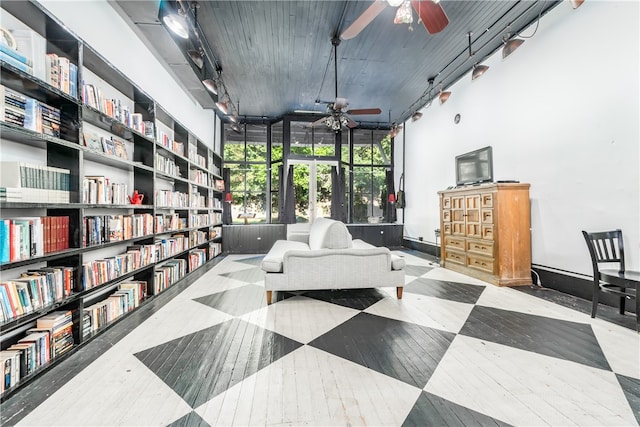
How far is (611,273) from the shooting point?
2172 mm

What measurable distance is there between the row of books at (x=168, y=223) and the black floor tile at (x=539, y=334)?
3412mm

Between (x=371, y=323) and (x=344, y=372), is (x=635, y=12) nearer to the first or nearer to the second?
(x=371, y=323)

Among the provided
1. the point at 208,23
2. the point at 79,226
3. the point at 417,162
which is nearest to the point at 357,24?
the point at 208,23

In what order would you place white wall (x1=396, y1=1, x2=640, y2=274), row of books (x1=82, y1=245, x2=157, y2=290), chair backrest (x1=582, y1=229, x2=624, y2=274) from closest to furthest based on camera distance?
row of books (x1=82, y1=245, x2=157, y2=290) → chair backrest (x1=582, y1=229, x2=624, y2=274) → white wall (x1=396, y1=1, x2=640, y2=274)

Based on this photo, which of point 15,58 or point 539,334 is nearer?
point 15,58

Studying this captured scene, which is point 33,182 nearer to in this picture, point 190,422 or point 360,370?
point 190,422

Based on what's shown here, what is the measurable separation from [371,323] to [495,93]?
4147 mm

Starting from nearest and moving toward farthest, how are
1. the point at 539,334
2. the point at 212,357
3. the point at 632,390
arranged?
1. the point at 632,390
2. the point at 212,357
3. the point at 539,334

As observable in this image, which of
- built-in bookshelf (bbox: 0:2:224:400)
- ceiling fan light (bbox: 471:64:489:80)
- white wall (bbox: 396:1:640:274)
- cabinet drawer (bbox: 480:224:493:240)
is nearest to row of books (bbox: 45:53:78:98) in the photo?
built-in bookshelf (bbox: 0:2:224:400)

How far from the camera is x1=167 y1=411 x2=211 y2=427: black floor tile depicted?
46.6 inches

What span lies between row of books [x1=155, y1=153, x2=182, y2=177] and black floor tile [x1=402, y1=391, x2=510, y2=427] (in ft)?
11.2

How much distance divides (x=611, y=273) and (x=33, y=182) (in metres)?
4.39

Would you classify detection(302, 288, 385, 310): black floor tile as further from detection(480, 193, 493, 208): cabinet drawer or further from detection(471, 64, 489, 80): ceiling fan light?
detection(471, 64, 489, 80): ceiling fan light

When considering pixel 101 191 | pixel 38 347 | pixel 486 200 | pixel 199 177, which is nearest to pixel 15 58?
pixel 101 191
